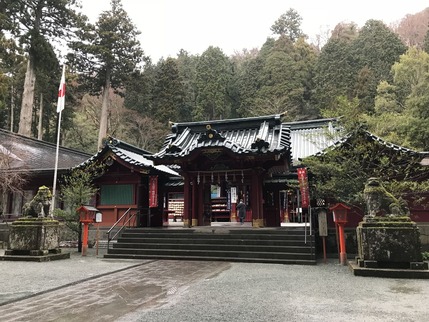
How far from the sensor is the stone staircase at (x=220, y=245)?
410 inches

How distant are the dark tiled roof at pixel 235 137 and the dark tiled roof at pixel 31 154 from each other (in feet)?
22.9

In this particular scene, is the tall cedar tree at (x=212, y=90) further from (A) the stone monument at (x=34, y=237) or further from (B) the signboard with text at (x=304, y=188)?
(A) the stone monument at (x=34, y=237)

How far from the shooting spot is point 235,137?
52.3 ft

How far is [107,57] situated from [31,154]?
16.0 metres

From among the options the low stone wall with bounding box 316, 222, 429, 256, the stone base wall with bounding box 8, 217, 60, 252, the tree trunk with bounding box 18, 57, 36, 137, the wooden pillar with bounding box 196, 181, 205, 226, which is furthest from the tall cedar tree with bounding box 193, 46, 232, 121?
the stone base wall with bounding box 8, 217, 60, 252

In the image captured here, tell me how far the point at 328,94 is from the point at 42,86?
28198 millimetres

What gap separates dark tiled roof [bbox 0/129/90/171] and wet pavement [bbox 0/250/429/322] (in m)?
10.7

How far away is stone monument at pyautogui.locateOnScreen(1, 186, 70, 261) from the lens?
34.8 ft

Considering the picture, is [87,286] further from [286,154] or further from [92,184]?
[92,184]

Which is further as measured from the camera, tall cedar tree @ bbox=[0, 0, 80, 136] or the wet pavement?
tall cedar tree @ bbox=[0, 0, 80, 136]

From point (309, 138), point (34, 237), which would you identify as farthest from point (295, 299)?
point (309, 138)

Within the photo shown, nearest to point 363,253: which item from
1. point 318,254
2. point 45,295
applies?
point 318,254

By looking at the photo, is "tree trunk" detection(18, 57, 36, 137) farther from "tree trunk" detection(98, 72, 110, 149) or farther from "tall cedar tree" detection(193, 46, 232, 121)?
"tall cedar tree" detection(193, 46, 232, 121)

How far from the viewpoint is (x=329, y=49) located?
129 feet
